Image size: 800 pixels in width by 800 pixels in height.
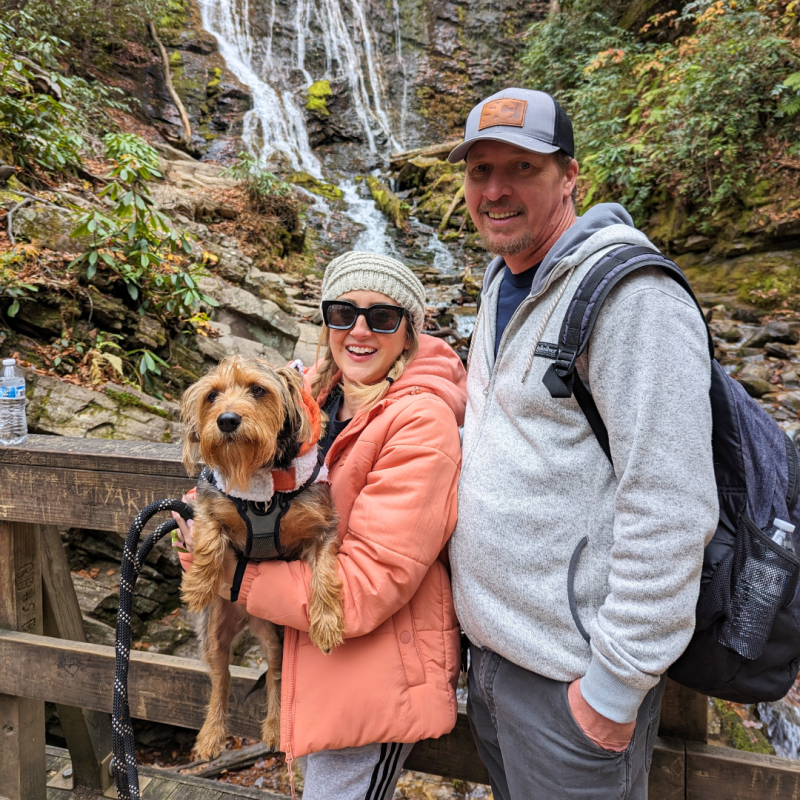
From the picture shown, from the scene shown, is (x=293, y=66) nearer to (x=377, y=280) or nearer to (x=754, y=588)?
(x=377, y=280)

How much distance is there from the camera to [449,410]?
1786 millimetres

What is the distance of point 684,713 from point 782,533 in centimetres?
101

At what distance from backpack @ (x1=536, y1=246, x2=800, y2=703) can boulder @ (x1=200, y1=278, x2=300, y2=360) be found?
786 cm

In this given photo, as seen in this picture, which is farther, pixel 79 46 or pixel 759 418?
pixel 79 46

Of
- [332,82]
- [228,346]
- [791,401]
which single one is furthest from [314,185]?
[791,401]

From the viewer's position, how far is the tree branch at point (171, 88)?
59.8 ft

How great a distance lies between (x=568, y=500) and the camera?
4.73 ft

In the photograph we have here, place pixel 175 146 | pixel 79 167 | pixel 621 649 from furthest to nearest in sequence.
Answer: pixel 175 146 → pixel 79 167 → pixel 621 649

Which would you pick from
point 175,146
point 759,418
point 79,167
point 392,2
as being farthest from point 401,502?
point 392,2

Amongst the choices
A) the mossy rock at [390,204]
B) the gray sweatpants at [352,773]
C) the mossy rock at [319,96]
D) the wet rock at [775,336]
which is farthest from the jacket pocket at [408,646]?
the mossy rock at [319,96]

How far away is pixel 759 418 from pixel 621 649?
67 centimetres

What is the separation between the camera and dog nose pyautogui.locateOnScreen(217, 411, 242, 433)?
174 cm

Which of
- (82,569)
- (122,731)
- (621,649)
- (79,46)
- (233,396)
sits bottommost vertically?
(82,569)

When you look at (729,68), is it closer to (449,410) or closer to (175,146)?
Result: (449,410)
